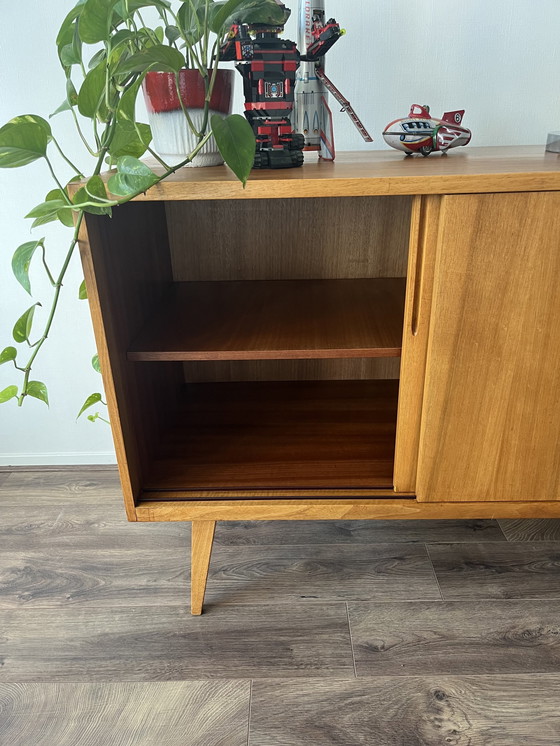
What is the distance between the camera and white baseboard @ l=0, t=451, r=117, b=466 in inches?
56.7

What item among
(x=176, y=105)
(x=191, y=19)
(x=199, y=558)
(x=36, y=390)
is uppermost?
(x=191, y=19)

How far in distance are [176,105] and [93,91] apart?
16 cm

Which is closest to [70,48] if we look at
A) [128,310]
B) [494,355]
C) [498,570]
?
[128,310]

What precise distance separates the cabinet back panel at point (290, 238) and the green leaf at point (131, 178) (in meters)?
0.47

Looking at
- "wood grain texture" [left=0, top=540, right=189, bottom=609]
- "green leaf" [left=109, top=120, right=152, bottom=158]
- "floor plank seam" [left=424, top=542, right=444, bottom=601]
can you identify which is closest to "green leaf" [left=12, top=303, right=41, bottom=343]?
"green leaf" [left=109, top=120, right=152, bottom=158]

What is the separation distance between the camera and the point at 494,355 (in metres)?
0.77

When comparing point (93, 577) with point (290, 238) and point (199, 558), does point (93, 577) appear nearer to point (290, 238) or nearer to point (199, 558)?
point (199, 558)

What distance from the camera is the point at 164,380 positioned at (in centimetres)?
107

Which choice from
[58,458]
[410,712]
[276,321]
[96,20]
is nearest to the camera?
[96,20]

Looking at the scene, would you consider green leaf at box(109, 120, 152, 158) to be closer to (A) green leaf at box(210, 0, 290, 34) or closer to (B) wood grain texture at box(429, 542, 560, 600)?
(A) green leaf at box(210, 0, 290, 34)

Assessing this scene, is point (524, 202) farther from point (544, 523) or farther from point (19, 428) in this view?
point (19, 428)

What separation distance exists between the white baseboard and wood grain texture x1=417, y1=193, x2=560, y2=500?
0.89 metres

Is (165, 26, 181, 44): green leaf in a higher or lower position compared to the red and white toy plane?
higher

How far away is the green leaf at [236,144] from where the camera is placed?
616 mm
